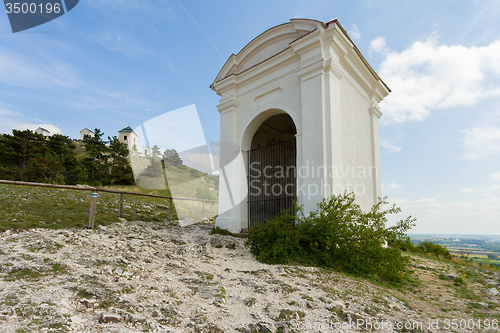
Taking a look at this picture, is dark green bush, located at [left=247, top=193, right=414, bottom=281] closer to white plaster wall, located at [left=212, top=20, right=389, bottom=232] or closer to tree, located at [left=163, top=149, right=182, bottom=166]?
white plaster wall, located at [left=212, top=20, right=389, bottom=232]

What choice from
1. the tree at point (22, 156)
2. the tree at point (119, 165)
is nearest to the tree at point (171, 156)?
the tree at point (119, 165)

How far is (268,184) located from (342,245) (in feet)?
16.5

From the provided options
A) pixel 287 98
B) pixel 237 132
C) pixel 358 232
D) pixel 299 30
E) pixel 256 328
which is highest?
pixel 299 30

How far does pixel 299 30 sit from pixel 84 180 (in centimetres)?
3018

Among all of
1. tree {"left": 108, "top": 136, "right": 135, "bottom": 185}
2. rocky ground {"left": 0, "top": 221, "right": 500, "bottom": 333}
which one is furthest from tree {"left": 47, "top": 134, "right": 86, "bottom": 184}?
rocky ground {"left": 0, "top": 221, "right": 500, "bottom": 333}

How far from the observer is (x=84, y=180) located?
29.3 m

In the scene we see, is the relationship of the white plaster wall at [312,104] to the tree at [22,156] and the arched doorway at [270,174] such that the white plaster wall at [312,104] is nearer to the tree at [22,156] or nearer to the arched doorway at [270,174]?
the arched doorway at [270,174]

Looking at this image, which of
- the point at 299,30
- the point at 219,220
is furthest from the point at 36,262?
the point at 299,30

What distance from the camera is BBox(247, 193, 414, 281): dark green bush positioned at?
474 centimetres

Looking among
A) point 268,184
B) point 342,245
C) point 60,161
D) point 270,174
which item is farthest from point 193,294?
point 60,161

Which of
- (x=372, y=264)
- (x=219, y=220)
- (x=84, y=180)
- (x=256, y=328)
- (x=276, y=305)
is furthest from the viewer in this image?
(x=84, y=180)

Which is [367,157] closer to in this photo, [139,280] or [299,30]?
[299,30]

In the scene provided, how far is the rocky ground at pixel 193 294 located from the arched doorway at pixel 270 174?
3.49m

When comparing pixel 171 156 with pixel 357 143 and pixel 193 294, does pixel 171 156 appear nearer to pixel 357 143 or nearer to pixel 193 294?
pixel 357 143
